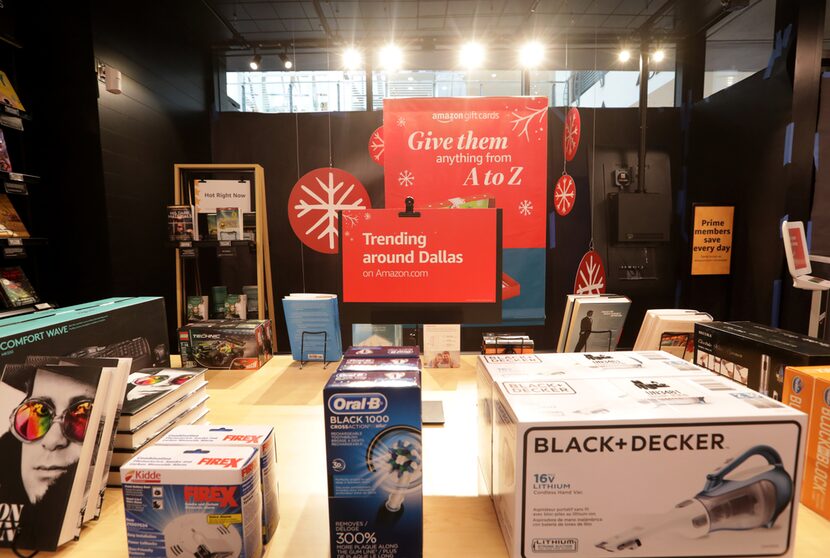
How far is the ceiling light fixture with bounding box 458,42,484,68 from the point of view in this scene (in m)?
3.96

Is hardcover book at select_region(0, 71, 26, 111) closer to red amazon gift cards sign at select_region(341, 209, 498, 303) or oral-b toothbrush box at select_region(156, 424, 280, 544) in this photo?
red amazon gift cards sign at select_region(341, 209, 498, 303)

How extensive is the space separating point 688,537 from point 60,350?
4.64ft

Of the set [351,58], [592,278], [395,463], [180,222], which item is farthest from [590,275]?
[395,463]

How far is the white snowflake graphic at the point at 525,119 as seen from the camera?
12.4 feet

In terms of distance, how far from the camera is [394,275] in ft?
4.10

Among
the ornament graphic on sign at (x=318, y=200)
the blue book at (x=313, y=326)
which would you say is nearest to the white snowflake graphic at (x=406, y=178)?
the ornament graphic on sign at (x=318, y=200)

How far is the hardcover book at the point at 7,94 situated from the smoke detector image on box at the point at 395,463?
312 cm

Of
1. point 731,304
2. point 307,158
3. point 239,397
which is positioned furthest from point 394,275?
point 731,304

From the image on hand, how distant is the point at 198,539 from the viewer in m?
0.67

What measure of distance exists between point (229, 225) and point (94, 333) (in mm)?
2174

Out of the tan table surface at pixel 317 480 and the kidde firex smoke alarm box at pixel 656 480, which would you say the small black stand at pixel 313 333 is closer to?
the tan table surface at pixel 317 480

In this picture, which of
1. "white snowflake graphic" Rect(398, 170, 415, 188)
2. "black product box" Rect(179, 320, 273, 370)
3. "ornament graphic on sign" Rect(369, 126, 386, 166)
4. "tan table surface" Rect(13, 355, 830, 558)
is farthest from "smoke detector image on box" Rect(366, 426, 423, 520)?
"ornament graphic on sign" Rect(369, 126, 386, 166)

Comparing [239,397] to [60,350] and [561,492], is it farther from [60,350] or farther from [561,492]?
[561,492]

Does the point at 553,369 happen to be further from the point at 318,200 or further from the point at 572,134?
the point at 318,200
